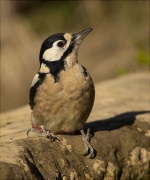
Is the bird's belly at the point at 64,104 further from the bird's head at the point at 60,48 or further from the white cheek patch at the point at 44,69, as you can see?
the bird's head at the point at 60,48

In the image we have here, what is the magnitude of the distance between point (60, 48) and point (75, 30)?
1022 cm

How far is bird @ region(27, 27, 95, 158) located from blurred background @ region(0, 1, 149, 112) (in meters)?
5.05

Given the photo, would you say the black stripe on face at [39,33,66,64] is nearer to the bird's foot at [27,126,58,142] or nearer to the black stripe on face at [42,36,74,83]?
the black stripe on face at [42,36,74,83]

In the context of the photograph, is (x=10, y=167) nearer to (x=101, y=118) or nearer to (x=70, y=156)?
(x=70, y=156)

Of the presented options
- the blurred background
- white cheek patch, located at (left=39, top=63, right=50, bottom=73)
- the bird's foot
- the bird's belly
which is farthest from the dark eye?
the blurred background

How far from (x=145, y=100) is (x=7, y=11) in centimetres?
594

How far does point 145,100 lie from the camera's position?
7645 mm

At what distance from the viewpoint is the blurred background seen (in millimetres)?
12648

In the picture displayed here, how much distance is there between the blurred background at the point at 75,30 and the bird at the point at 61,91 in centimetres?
505

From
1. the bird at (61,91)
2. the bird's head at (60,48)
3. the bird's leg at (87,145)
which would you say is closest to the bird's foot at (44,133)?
the bird at (61,91)

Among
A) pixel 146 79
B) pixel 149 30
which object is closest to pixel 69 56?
pixel 146 79

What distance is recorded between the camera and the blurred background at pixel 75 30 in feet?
41.5

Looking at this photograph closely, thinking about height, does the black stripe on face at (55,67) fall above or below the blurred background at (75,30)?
above

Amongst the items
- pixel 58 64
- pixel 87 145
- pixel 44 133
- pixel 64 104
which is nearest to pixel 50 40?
pixel 58 64
